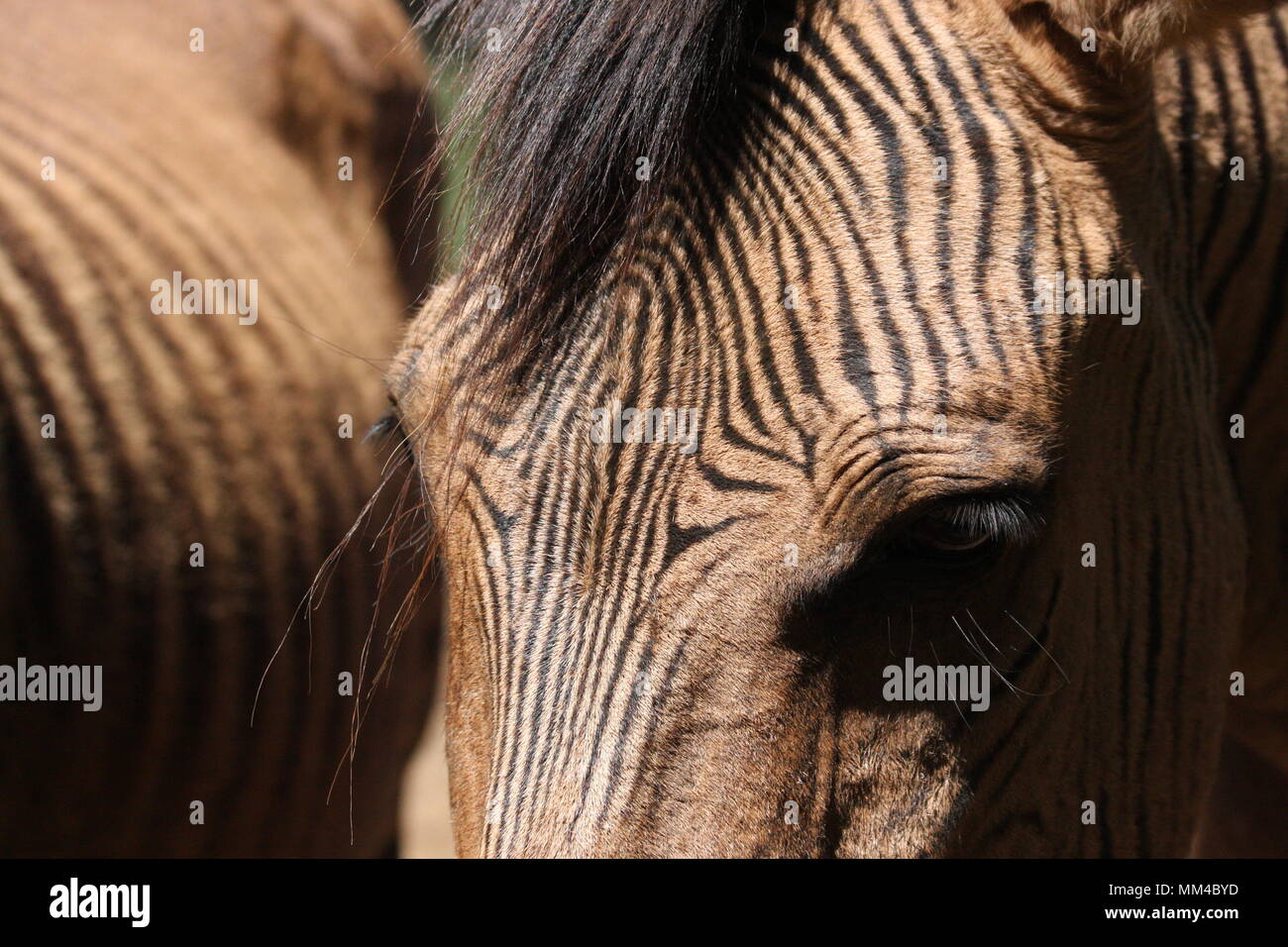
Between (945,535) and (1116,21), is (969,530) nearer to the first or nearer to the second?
(945,535)

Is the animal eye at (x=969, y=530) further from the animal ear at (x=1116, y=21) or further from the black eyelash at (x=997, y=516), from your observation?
the animal ear at (x=1116, y=21)

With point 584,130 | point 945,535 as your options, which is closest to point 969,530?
point 945,535

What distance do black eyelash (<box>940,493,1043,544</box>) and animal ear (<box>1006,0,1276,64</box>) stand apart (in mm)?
571

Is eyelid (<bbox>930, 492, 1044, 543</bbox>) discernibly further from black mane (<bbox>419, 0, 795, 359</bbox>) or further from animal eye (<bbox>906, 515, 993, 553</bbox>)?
black mane (<bbox>419, 0, 795, 359</bbox>)

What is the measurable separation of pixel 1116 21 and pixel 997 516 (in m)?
0.64

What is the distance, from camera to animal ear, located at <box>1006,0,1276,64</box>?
1.41 metres

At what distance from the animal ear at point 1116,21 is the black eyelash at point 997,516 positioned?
0.57 m

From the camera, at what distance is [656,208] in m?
1.40

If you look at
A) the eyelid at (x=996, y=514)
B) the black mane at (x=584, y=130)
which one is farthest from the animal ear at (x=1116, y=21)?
the eyelid at (x=996, y=514)

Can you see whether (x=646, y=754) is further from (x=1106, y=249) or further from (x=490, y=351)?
(x=1106, y=249)

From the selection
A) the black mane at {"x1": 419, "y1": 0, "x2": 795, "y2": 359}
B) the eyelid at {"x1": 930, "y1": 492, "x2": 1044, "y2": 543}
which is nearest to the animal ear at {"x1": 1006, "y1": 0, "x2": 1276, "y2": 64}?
the black mane at {"x1": 419, "y1": 0, "x2": 795, "y2": 359}

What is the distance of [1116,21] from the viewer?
1.43 m

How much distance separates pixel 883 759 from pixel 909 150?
0.71 m
